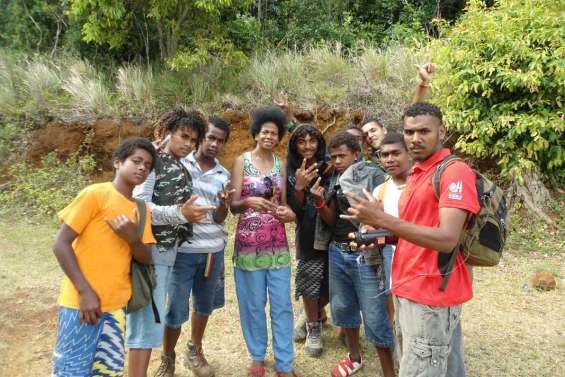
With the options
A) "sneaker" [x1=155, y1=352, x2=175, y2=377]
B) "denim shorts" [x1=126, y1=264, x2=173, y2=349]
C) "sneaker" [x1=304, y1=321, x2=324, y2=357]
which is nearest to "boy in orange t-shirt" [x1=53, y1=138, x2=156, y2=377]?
"denim shorts" [x1=126, y1=264, x2=173, y2=349]

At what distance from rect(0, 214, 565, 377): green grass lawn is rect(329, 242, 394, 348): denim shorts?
0.53m

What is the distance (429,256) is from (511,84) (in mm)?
5283

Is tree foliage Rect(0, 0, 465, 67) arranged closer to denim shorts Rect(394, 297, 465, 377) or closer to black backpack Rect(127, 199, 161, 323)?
black backpack Rect(127, 199, 161, 323)

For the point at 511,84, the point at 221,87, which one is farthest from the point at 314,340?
the point at 221,87

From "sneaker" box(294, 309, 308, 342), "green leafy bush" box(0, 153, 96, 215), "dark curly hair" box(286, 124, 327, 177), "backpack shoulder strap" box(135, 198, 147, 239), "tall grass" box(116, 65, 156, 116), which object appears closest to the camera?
"backpack shoulder strap" box(135, 198, 147, 239)

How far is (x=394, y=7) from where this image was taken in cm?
1197

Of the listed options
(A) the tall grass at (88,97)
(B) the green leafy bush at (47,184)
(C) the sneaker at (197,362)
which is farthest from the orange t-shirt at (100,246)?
(A) the tall grass at (88,97)

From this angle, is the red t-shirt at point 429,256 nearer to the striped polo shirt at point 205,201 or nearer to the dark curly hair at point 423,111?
the dark curly hair at point 423,111

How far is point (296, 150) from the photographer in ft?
11.7

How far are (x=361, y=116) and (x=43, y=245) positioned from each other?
205 inches

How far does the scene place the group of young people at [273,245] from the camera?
213 cm

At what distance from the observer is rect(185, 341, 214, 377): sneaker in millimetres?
3398

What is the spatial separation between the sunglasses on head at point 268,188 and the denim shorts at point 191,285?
51 centimetres

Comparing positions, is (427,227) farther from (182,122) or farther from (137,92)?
(137,92)
